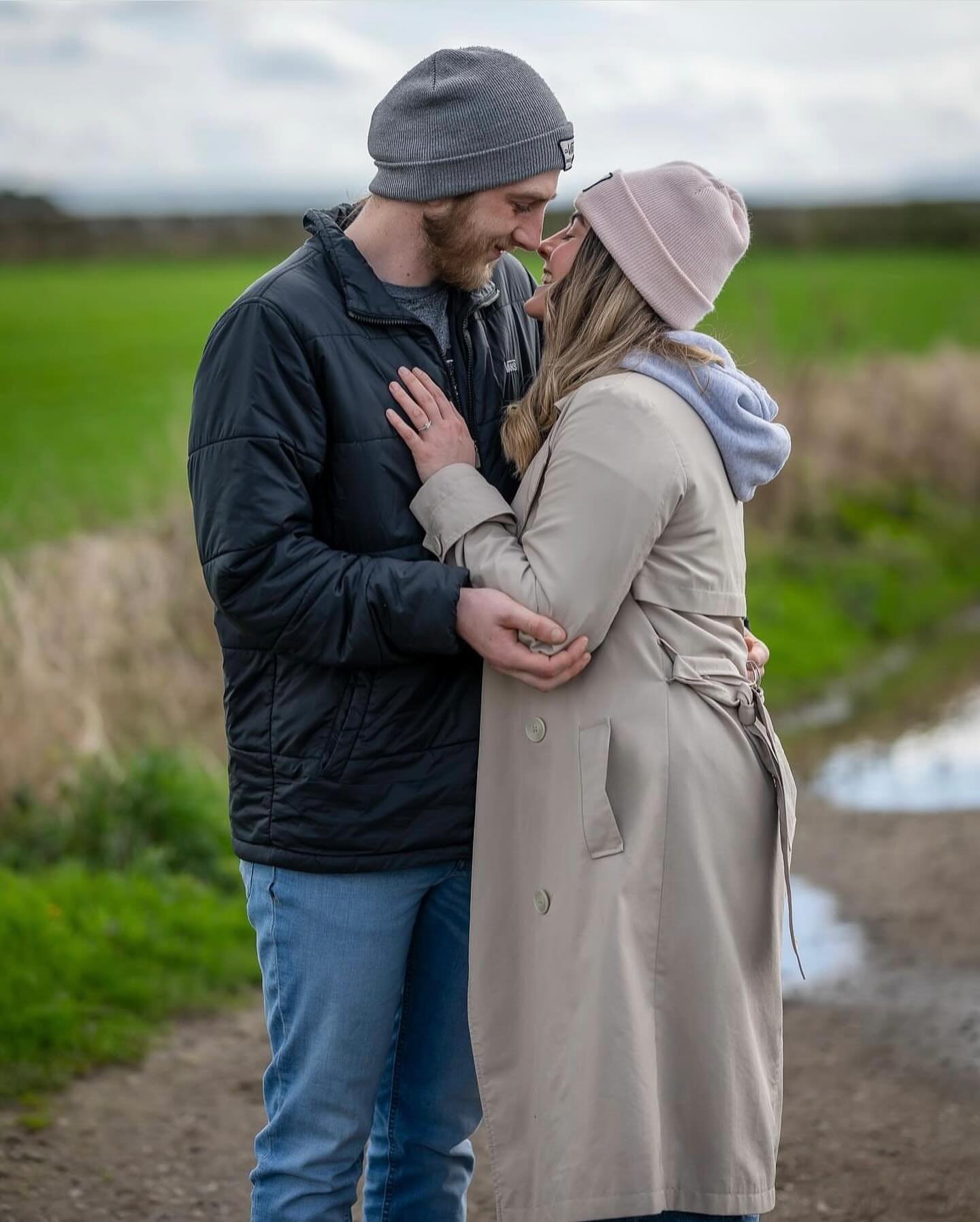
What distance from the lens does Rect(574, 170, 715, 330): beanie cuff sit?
8.16 ft

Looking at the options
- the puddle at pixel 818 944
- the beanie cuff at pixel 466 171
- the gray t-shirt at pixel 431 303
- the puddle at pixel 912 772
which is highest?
the beanie cuff at pixel 466 171

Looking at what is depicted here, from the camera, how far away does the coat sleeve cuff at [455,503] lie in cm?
249

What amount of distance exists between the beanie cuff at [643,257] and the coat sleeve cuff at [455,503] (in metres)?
0.42

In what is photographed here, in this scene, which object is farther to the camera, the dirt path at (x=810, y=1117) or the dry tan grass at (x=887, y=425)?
the dry tan grass at (x=887, y=425)

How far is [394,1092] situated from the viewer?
2.88 m

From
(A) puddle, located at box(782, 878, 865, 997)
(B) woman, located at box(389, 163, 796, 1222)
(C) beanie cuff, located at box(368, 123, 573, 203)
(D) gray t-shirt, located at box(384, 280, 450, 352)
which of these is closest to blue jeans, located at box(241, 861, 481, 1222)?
(B) woman, located at box(389, 163, 796, 1222)

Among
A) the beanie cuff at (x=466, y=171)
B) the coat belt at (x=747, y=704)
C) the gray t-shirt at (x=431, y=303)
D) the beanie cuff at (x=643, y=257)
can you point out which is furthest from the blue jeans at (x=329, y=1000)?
the beanie cuff at (x=466, y=171)

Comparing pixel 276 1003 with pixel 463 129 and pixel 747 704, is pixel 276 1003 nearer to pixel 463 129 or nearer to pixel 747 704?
pixel 747 704

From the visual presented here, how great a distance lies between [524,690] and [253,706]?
48 cm

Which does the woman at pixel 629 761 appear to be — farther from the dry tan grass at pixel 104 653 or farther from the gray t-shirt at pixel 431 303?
the dry tan grass at pixel 104 653

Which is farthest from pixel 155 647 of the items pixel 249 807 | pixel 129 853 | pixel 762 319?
pixel 762 319

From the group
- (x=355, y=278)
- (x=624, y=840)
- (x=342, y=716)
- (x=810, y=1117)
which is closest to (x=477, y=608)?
(x=342, y=716)

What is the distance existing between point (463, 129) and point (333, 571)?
0.79 meters

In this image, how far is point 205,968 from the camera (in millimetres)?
5152
